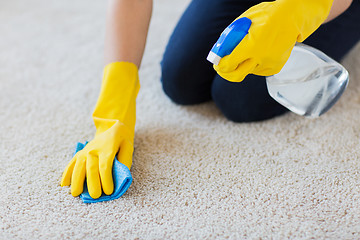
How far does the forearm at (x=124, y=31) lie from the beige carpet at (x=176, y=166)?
188 millimetres

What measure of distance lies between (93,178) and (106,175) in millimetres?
29

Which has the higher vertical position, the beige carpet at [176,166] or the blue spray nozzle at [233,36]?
the blue spray nozzle at [233,36]

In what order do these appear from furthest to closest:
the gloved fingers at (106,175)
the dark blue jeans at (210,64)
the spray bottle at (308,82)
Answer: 1. the dark blue jeans at (210,64)
2. the spray bottle at (308,82)
3. the gloved fingers at (106,175)

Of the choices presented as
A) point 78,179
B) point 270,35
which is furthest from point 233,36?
point 78,179

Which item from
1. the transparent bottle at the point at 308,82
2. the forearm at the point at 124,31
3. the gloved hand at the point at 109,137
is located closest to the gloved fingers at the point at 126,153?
the gloved hand at the point at 109,137

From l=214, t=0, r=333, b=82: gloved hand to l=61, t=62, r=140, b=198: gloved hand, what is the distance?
0.29m

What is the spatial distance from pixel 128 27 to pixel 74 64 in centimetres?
40

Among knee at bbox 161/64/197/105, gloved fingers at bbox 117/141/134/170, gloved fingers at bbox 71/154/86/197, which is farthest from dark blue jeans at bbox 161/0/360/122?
gloved fingers at bbox 71/154/86/197

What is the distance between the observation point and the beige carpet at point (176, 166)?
776mm

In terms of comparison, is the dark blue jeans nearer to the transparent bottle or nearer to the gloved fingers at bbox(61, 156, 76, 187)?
the transparent bottle

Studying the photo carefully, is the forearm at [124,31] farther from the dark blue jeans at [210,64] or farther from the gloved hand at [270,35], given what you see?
the gloved hand at [270,35]

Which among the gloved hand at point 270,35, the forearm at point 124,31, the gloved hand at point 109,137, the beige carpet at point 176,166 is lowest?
the beige carpet at point 176,166

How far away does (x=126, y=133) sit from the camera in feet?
2.97

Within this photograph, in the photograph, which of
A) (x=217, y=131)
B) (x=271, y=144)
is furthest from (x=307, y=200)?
(x=217, y=131)
